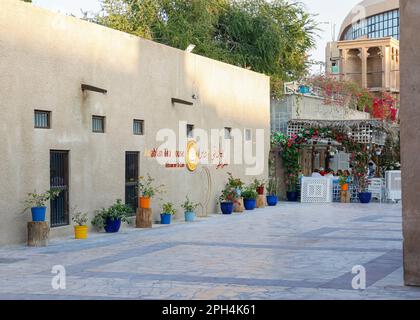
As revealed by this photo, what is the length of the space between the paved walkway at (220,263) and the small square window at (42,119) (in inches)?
95.8

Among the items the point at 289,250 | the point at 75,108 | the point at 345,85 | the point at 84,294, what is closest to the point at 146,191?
the point at 75,108

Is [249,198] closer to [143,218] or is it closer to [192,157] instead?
[192,157]

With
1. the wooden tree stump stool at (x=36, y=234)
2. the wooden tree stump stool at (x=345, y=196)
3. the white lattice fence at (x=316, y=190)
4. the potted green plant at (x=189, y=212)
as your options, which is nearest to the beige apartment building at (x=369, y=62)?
the white lattice fence at (x=316, y=190)

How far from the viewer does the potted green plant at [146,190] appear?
18828 mm

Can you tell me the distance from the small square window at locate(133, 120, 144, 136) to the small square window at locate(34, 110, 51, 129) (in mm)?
3687

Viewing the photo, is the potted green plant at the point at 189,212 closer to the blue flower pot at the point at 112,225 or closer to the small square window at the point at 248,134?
the blue flower pot at the point at 112,225

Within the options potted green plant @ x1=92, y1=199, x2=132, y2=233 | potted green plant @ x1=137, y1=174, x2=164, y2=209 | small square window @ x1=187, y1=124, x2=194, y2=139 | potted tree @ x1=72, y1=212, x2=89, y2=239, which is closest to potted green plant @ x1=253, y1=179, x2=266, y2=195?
Answer: small square window @ x1=187, y1=124, x2=194, y2=139

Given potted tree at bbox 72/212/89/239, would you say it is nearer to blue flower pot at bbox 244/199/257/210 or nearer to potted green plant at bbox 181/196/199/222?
potted green plant at bbox 181/196/199/222

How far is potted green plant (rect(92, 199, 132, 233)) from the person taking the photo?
17.2 metres

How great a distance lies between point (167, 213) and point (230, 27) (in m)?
20.5
